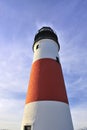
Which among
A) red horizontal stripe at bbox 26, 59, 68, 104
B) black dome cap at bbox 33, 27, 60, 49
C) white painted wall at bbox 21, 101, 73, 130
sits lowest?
white painted wall at bbox 21, 101, 73, 130

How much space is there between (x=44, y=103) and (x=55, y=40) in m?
4.72

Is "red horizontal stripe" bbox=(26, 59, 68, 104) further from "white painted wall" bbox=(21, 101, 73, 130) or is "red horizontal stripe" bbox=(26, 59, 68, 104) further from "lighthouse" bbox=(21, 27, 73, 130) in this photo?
"white painted wall" bbox=(21, 101, 73, 130)

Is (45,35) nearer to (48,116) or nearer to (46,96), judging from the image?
(46,96)

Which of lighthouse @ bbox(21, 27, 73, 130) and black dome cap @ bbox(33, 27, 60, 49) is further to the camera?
black dome cap @ bbox(33, 27, 60, 49)

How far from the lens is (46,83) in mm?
9539

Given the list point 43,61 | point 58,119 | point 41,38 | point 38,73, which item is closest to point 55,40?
point 41,38

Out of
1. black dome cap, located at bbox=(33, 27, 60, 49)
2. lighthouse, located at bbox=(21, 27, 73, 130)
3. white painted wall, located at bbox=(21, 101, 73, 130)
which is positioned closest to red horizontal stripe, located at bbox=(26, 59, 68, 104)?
lighthouse, located at bbox=(21, 27, 73, 130)

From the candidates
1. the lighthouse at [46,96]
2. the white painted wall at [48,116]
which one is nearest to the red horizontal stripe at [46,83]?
the lighthouse at [46,96]

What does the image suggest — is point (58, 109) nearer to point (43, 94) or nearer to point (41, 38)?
point (43, 94)

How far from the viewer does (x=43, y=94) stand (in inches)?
363

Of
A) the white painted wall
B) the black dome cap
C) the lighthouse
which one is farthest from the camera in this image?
the black dome cap

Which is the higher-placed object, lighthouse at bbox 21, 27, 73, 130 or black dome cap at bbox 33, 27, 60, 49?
black dome cap at bbox 33, 27, 60, 49

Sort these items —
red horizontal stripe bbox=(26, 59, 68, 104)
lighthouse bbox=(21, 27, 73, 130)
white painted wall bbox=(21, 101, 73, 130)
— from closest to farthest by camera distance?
white painted wall bbox=(21, 101, 73, 130) → lighthouse bbox=(21, 27, 73, 130) → red horizontal stripe bbox=(26, 59, 68, 104)

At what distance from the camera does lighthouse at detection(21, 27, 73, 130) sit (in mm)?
8672
